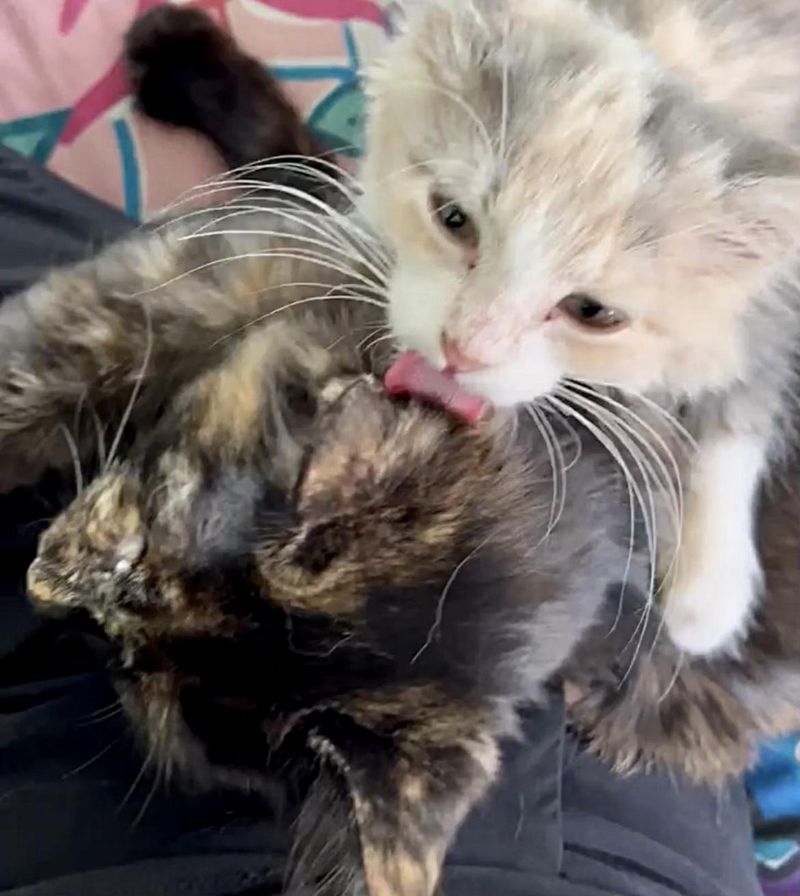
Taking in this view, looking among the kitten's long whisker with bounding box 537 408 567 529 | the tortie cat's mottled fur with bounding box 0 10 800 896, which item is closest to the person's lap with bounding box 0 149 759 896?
the tortie cat's mottled fur with bounding box 0 10 800 896

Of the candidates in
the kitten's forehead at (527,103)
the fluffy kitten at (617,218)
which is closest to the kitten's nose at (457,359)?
the fluffy kitten at (617,218)

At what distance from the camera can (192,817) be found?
0.80m

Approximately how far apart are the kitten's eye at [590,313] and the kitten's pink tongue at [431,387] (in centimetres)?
10

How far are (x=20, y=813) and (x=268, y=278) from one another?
0.42 meters

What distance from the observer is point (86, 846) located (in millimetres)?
791

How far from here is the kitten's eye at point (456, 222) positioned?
0.88 meters

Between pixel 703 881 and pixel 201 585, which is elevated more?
pixel 201 585

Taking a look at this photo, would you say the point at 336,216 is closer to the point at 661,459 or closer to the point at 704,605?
the point at 661,459

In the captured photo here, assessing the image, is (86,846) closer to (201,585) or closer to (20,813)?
(20,813)

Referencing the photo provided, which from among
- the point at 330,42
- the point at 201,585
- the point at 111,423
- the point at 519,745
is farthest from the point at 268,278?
the point at 330,42

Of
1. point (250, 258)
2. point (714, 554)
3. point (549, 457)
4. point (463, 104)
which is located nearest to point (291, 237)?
point (250, 258)

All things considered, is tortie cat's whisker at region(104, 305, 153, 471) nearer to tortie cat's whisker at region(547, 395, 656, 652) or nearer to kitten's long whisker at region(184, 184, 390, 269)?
kitten's long whisker at region(184, 184, 390, 269)

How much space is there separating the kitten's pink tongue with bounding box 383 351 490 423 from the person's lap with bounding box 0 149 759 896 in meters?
0.21

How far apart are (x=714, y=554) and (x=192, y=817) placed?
46 cm
